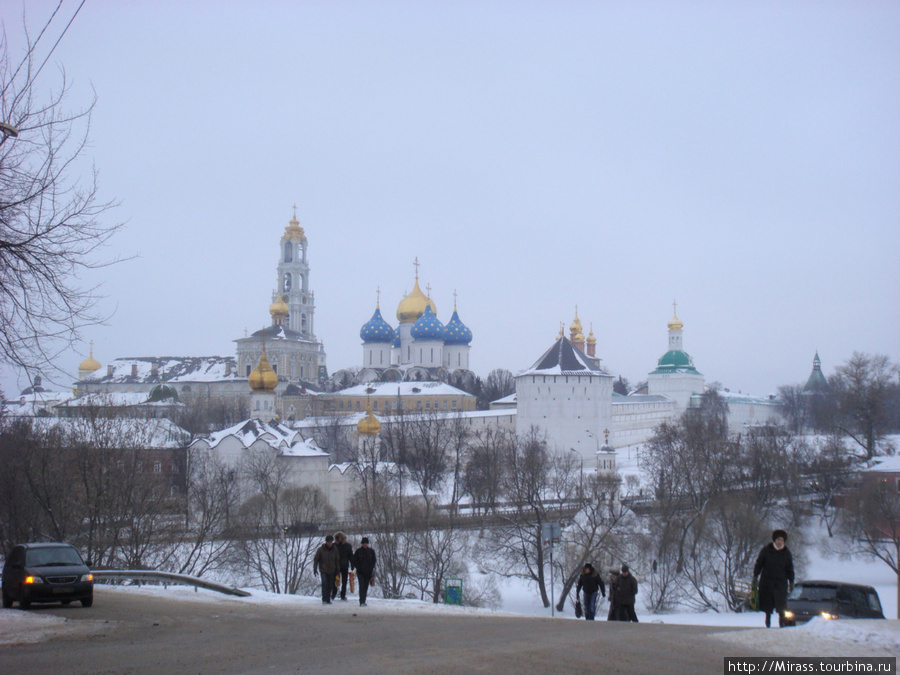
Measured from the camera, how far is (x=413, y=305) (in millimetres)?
76125

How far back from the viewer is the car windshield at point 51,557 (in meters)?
9.60

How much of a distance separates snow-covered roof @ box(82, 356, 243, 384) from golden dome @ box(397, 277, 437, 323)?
1361 centimetres

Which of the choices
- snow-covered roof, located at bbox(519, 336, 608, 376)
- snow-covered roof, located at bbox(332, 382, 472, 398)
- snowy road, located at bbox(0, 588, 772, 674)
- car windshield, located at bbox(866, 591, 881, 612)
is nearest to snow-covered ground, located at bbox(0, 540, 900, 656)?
snowy road, located at bbox(0, 588, 772, 674)

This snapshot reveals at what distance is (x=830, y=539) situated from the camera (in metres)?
31.2

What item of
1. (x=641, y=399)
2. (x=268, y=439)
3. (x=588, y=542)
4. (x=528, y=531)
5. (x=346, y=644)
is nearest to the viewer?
(x=346, y=644)

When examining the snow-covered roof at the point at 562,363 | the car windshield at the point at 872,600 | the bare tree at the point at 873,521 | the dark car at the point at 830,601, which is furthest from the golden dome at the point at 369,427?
the dark car at the point at 830,601

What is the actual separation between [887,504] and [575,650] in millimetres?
23286

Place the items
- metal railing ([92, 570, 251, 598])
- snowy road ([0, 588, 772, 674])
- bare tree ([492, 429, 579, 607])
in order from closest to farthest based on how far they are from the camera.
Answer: snowy road ([0, 588, 772, 674]) → metal railing ([92, 570, 251, 598]) → bare tree ([492, 429, 579, 607])

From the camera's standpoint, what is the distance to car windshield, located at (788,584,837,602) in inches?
378

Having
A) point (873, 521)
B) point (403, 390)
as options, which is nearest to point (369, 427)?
point (873, 521)

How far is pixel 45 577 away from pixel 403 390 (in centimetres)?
5816

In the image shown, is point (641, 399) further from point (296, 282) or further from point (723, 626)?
point (723, 626)

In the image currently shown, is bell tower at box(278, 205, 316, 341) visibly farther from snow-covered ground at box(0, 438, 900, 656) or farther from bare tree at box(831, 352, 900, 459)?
snow-covered ground at box(0, 438, 900, 656)

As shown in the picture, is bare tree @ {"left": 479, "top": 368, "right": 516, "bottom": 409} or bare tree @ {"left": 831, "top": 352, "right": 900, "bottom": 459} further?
bare tree @ {"left": 479, "top": 368, "right": 516, "bottom": 409}
